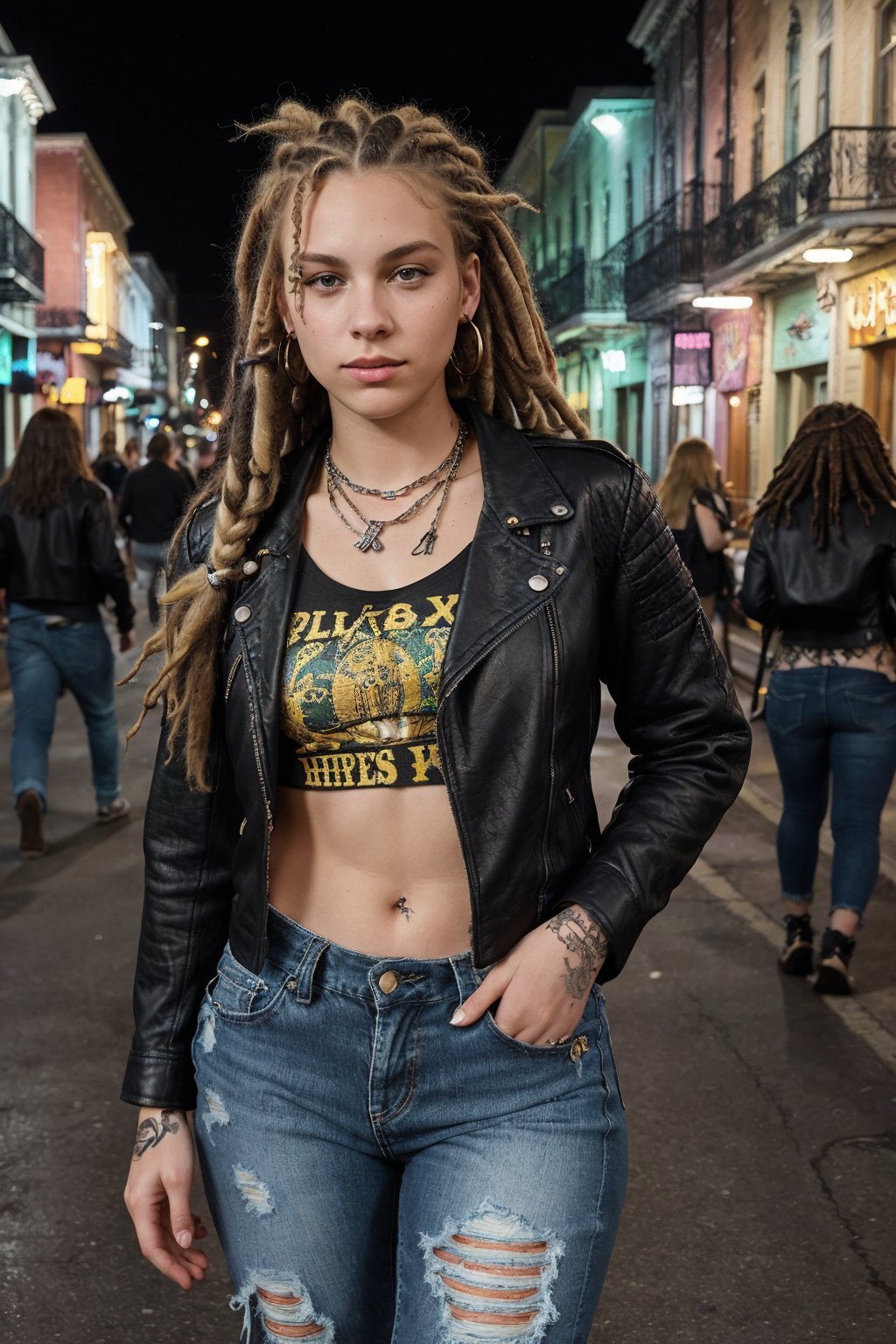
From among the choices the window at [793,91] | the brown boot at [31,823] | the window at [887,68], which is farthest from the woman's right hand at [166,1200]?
the window at [793,91]

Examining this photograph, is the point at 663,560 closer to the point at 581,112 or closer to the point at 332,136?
the point at 332,136

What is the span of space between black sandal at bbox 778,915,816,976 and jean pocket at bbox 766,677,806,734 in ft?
2.29

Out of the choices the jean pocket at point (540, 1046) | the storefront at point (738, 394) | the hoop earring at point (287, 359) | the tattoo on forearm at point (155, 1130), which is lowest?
the tattoo on forearm at point (155, 1130)

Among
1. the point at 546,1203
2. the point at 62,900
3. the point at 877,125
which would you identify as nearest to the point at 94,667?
the point at 62,900

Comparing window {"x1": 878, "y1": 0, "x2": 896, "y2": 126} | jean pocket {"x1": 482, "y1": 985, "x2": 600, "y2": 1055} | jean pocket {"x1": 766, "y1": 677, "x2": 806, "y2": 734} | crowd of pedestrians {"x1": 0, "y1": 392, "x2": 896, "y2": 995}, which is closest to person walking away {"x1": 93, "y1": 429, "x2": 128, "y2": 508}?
window {"x1": 878, "y1": 0, "x2": 896, "y2": 126}

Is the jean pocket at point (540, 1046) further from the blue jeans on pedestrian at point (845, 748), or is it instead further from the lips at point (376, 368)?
the blue jeans on pedestrian at point (845, 748)

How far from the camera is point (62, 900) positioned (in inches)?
259

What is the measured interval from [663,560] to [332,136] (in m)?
0.72

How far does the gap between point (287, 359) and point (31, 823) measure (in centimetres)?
546

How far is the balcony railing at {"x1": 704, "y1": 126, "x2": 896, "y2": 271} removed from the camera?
17859mm

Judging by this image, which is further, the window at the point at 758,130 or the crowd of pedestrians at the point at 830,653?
the window at the point at 758,130

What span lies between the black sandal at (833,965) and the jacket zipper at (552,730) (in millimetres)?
3687

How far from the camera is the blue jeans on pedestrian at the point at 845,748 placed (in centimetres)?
546

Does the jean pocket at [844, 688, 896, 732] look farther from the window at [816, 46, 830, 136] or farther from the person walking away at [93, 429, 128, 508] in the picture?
the person walking away at [93, 429, 128, 508]
